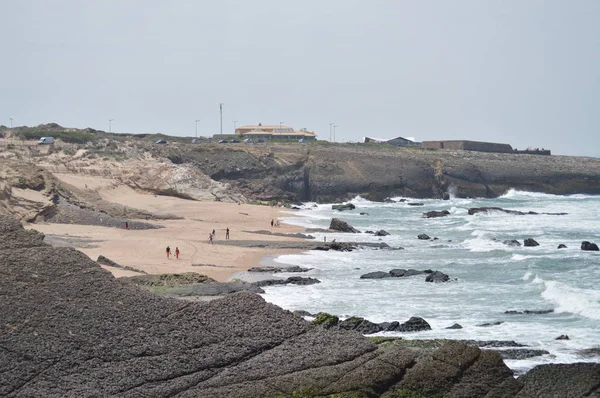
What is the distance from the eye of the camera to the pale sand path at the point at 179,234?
3525 centimetres

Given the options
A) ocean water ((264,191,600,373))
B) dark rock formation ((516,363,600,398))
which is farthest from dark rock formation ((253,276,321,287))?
dark rock formation ((516,363,600,398))

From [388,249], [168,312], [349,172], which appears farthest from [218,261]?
[349,172]

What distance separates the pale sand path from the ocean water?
3.33 metres

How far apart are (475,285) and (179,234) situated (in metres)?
21.0

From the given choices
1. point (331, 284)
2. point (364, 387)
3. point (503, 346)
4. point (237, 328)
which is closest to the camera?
point (364, 387)

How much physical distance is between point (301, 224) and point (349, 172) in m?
34.0

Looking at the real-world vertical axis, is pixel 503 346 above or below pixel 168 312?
below

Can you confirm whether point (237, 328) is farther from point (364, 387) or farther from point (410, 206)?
point (410, 206)

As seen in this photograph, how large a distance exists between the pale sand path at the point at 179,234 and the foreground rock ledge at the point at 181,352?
16.0 m

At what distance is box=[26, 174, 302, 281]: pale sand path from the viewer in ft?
116

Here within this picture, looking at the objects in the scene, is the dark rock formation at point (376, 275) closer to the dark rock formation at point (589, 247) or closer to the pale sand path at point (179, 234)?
the pale sand path at point (179, 234)

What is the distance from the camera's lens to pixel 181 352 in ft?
41.1

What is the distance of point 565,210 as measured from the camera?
262 feet

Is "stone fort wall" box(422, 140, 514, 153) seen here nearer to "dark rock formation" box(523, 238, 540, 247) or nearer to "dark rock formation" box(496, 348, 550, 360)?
"dark rock formation" box(523, 238, 540, 247)
